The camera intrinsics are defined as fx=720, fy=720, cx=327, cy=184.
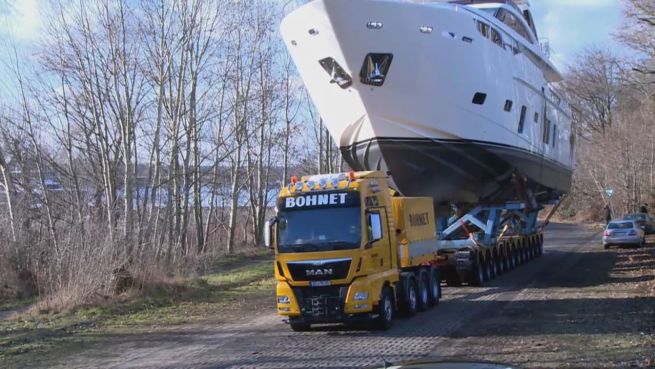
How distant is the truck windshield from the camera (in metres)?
12.7

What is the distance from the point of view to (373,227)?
42.4 ft

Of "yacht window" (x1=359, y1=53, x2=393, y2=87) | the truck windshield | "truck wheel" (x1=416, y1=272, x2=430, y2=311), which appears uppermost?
"yacht window" (x1=359, y1=53, x2=393, y2=87)

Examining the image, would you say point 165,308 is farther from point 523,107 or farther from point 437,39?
point 523,107

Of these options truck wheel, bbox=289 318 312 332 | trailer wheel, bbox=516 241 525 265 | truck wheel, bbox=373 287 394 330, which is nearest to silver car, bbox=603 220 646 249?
trailer wheel, bbox=516 241 525 265

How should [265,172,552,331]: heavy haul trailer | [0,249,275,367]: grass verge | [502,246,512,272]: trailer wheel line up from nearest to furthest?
1. [265,172,552,331]: heavy haul trailer
2. [0,249,275,367]: grass verge
3. [502,246,512,272]: trailer wheel

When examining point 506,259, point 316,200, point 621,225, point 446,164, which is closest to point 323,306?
point 316,200

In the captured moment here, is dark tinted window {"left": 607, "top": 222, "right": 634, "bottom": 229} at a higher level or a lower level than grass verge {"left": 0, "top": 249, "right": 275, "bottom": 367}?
higher

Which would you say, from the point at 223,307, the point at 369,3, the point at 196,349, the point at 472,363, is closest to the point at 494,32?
the point at 369,3

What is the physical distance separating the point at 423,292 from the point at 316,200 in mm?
3622

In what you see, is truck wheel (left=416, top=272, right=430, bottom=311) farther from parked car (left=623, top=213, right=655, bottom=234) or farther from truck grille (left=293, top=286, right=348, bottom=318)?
parked car (left=623, top=213, right=655, bottom=234)

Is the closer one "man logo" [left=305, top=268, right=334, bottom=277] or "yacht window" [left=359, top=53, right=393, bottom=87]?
"man logo" [left=305, top=268, right=334, bottom=277]

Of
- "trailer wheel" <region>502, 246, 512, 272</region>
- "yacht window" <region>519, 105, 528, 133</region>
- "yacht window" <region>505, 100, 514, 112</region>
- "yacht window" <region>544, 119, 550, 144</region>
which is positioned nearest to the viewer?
"yacht window" <region>505, 100, 514, 112</region>

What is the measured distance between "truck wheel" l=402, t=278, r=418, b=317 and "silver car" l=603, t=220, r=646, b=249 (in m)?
21.8

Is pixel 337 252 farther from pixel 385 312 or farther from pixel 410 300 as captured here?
Result: pixel 410 300
